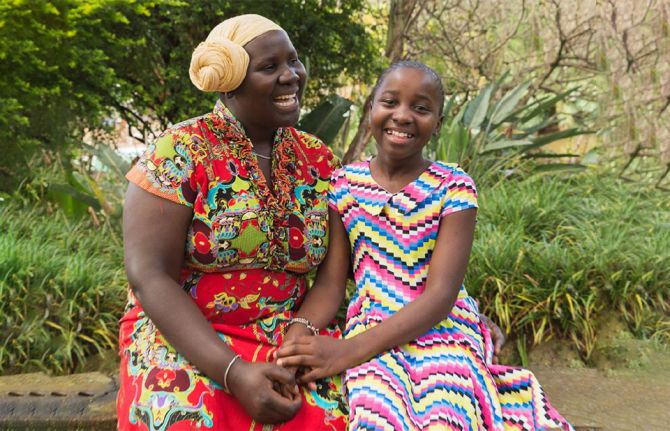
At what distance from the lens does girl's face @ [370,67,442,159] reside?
7.47 feet

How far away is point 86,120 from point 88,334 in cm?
246

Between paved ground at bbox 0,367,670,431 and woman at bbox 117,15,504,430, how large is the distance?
865 mm

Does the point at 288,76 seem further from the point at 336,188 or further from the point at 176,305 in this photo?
the point at 176,305

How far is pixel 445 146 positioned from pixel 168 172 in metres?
3.57

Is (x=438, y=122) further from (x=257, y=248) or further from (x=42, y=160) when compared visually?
(x=42, y=160)

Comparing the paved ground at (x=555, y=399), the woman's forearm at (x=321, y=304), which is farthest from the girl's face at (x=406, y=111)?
the paved ground at (x=555, y=399)

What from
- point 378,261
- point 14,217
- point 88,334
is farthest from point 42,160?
point 378,261

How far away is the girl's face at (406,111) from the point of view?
2.28 meters

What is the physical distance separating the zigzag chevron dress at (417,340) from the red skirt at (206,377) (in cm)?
16

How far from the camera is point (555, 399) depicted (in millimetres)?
3303

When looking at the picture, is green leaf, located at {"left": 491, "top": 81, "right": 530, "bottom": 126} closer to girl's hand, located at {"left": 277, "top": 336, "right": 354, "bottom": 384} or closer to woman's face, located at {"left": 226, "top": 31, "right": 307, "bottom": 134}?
woman's face, located at {"left": 226, "top": 31, "right": 307, "bottom": 134}

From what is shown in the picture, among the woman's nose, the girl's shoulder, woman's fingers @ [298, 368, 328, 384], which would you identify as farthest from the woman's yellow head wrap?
woman's fingers @ [298, 368, 328, 384]

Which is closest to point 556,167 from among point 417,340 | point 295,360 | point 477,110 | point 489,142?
point 489,142

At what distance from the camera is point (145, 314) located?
2295 mm
